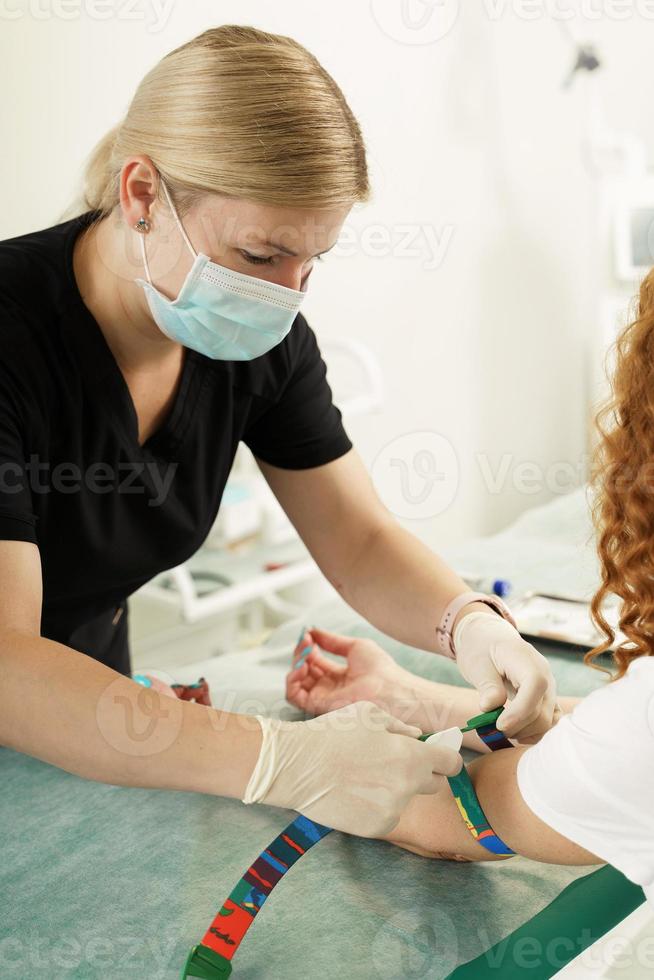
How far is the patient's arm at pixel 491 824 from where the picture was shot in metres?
1.02

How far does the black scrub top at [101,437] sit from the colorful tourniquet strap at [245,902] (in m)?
0.43

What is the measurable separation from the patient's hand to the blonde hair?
0.69 meters

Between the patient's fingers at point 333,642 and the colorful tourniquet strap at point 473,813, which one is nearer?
the colorful tourniquet strap at point 473,813

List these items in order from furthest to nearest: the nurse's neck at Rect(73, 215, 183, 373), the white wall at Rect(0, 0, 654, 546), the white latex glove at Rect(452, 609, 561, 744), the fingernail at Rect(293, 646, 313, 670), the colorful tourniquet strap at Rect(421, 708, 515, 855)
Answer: the white wall at Rect(0, 0, 654, 546) < the fingernail at Rect(293, 646, 313, 670) < the nurse's neck at Rect(73, 215, 183, 373) < the white latex glove at Rect(452, 609, 561, 744) < the colorful tourniquet strap at Rect(421, 708, 515, 855)

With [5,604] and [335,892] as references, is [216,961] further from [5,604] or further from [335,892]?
[5,604]

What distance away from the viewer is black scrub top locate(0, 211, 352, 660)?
123 cm

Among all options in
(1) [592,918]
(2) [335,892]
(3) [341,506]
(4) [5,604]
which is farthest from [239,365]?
(1) [592,918]

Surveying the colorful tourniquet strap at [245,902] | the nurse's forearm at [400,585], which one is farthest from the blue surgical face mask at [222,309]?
the colorful tourniquet strap at [245,902]

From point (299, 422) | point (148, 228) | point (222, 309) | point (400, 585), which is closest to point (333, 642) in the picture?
point (400, 585)

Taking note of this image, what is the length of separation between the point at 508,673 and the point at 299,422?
1.63 ft

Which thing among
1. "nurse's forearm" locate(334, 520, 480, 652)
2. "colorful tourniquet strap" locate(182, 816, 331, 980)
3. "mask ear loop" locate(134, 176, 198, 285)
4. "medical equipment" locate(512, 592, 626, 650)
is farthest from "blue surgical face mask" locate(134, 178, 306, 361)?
"medical equipment" locate(512, 592, 626, 650)

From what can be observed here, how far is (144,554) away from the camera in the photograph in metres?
1.43

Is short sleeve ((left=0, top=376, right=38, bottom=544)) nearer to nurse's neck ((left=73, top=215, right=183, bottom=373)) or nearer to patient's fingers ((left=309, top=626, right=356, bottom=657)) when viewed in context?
nurse's neck ((left=73, top=215, right=183, bottom=373))

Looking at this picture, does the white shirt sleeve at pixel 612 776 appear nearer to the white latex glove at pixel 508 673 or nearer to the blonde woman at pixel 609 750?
the blonde woman at pixel 609 750
